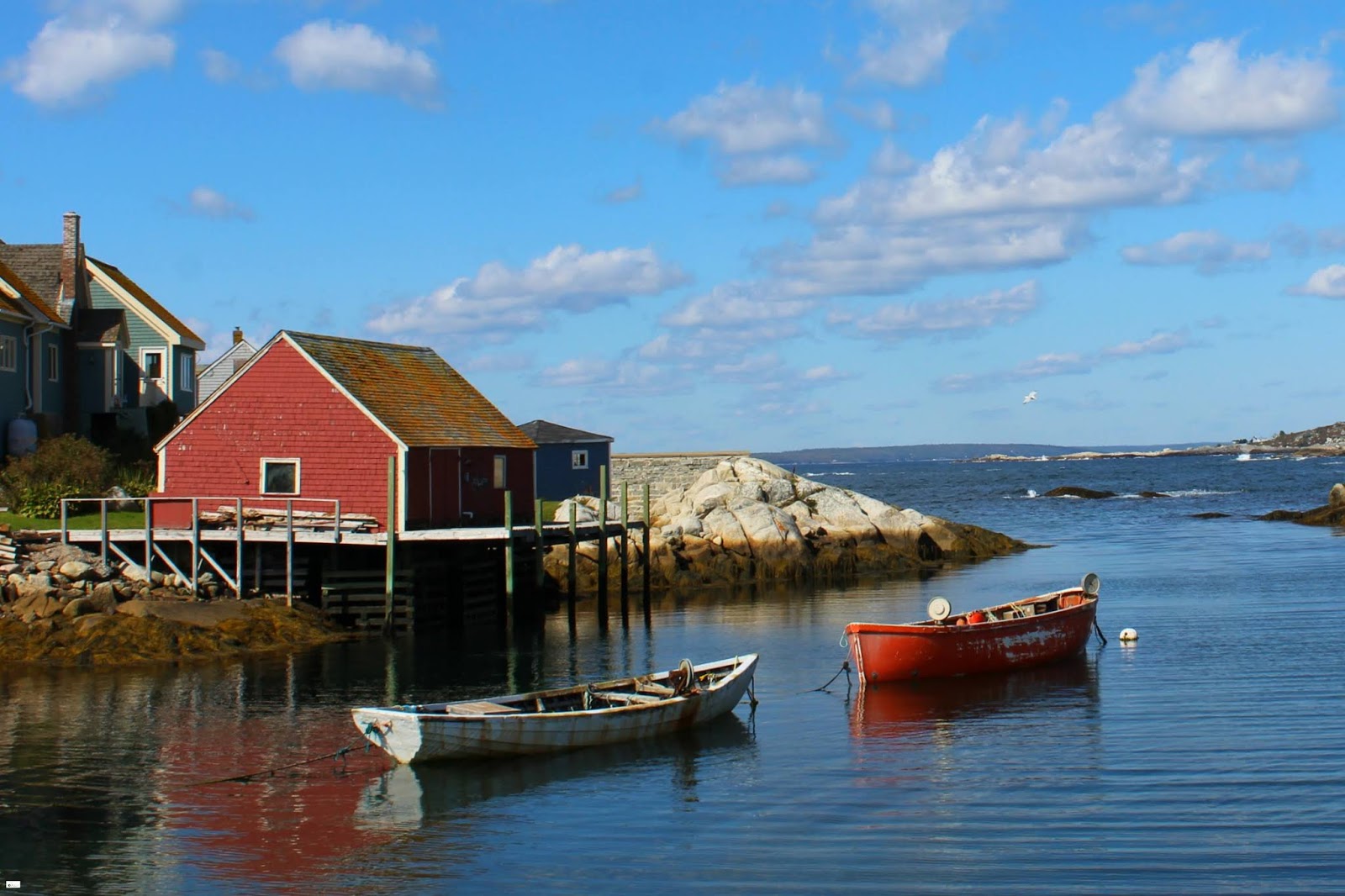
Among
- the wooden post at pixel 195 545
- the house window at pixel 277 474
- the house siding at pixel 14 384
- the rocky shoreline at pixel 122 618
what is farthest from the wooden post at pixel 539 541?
the house siding at pixel 14 384

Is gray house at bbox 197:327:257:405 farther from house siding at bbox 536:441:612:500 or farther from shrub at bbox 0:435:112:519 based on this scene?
shrub at bbox 0:435:112:519

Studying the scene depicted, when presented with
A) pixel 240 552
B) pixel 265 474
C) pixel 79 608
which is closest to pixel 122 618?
pixel 79 608

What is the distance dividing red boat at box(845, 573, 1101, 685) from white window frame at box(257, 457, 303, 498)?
15408mm

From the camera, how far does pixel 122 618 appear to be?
107 feet

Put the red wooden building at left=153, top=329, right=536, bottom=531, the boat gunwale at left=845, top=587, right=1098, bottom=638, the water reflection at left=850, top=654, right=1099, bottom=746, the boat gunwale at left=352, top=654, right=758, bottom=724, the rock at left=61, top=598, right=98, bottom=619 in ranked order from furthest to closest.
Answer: the red wooden building at left=153, top=329, right=536, bottom=531, the rock at left=61, top=598, right=98, bottom=619, the boat gunwale at left=845, top=587, right=1098, bottom=638, the water reflection at left=850, top=654, right=1099, bottom=746, the boat gunwale at left=352, top=654, right=758, bottom=724

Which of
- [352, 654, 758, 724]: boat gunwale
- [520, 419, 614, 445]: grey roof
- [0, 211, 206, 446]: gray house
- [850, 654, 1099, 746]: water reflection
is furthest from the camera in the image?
[520, 419, 614, 445]: grey roof

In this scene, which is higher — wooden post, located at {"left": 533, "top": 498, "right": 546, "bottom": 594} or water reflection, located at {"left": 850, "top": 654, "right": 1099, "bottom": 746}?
wooden post, located at {"left": 533, "top": 498, "right": 546, "bottom": 594}

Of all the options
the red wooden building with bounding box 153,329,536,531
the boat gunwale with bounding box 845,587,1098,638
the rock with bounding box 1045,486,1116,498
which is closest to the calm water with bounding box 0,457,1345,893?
the boat gunwale with bounding box 845,587,1098,638

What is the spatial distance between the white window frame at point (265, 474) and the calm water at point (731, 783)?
5134 millimetres

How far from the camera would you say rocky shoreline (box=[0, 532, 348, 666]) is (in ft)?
103

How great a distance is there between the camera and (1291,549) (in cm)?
5859

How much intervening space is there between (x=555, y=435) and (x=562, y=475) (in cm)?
170

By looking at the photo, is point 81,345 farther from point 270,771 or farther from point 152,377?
point 270,771

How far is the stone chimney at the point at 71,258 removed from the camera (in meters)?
48.9
